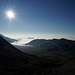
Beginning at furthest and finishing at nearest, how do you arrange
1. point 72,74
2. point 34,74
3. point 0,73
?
point 34,74, point 72,74, point 0,73

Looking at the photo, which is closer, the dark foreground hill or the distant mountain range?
the distant mountain range

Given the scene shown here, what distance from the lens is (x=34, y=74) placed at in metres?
53.0

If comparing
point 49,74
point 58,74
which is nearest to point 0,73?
point 49,74

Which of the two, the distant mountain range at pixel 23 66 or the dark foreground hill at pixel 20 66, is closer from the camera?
the distant mountain range at pixel 23 66

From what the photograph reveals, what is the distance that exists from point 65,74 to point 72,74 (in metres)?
4.92

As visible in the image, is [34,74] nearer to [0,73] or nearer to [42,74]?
[42,74]

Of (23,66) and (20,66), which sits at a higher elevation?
(20,66)

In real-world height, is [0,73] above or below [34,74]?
above

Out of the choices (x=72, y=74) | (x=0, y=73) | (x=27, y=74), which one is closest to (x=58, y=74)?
(x=72, y=74)

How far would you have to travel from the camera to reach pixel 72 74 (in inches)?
1834

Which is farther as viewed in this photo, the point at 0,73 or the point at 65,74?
the point at 65,74

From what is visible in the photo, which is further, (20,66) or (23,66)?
(23,66)

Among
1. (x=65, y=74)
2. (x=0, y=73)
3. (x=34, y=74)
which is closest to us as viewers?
(x=0, y=73)

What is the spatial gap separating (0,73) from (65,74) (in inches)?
1690
